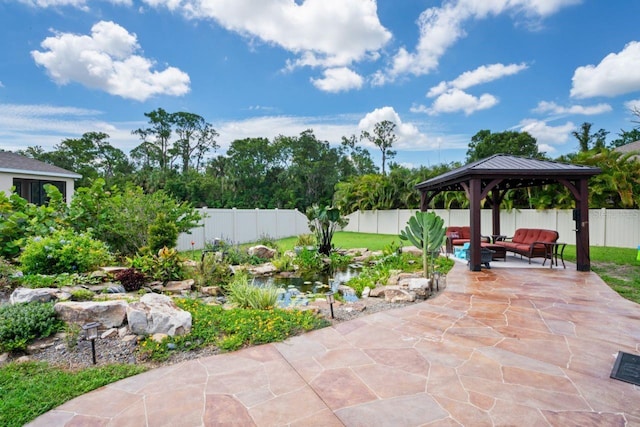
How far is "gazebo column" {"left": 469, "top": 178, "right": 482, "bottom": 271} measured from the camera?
7539 millimetres

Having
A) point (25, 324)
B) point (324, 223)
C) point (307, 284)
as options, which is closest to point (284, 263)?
point (307, 284)

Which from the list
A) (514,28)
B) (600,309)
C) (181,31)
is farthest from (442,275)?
(181,31)

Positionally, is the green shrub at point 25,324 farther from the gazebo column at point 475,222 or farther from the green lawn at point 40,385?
the gazebo column at point 475,222

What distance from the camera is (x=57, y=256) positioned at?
566 cm

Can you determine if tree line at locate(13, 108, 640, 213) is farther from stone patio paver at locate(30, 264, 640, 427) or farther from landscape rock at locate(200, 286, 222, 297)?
stone patio paver at locate(30, 264, 640, 427)

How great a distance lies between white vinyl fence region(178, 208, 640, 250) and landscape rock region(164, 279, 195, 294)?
3345 mm

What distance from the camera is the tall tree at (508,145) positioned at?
2575cm

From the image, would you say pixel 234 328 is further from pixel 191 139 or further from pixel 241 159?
pixel 191 139

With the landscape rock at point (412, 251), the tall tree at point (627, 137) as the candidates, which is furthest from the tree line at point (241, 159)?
the landscape rock at point (412, 251)

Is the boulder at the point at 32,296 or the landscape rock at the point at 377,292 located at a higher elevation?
the boulder at the point at 32,296

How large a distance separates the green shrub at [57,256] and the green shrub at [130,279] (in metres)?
0.66

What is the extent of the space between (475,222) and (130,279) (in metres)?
7.27

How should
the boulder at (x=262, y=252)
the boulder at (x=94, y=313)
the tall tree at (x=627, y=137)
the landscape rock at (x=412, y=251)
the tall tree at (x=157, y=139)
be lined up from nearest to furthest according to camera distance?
the boulder at (x=94, y=313) → the landscape rock at (x=412, y=251) → the boulder at (x=262, y=252) → the tall tree at (x=627, y=137) → the tall tree at (x=157, y=139)

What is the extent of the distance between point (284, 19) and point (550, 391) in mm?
10240
